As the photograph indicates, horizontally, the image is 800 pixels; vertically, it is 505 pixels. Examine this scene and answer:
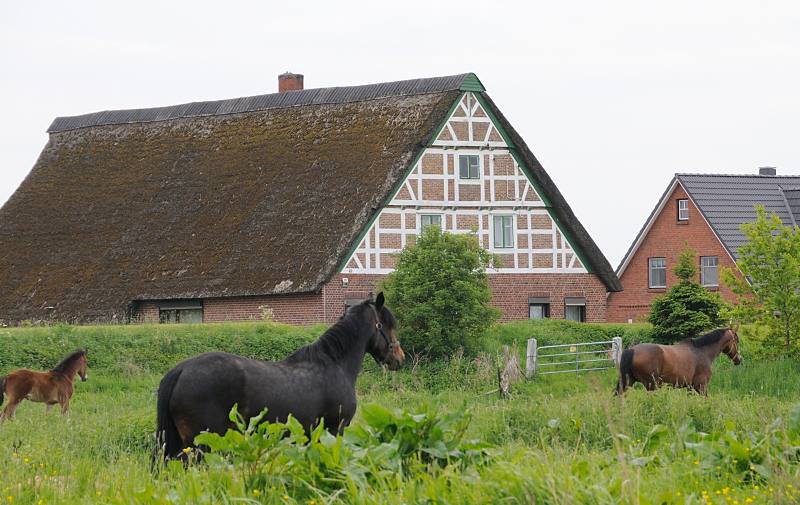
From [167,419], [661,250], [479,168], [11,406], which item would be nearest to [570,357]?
[479,168]

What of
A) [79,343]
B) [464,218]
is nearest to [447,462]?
[79,343]

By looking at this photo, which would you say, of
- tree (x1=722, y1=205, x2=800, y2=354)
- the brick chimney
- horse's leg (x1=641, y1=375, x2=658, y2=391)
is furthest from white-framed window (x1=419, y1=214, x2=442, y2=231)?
horse's leg (x1=641, y1=375, x2=658, y2=391)

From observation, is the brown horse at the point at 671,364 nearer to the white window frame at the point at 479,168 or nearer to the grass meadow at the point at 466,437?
the grass meadow at the point at 466,437

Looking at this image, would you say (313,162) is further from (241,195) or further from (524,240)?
(524,240)

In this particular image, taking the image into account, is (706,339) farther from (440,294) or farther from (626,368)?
(440,294)

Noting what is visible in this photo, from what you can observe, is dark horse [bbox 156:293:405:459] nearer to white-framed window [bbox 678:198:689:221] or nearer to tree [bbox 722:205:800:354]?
tree [bbox 722:205:800:354]

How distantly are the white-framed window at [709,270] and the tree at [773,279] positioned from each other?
1940 cm

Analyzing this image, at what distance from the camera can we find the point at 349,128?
3972 centimetres

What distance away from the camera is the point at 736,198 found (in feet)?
157

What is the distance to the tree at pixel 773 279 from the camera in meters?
26.9

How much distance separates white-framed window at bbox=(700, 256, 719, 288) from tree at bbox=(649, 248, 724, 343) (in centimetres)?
1617

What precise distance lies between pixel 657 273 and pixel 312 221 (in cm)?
1657

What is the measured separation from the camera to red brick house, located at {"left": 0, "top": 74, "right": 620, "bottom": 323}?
1428 inches

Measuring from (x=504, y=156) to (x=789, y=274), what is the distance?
1268cm
